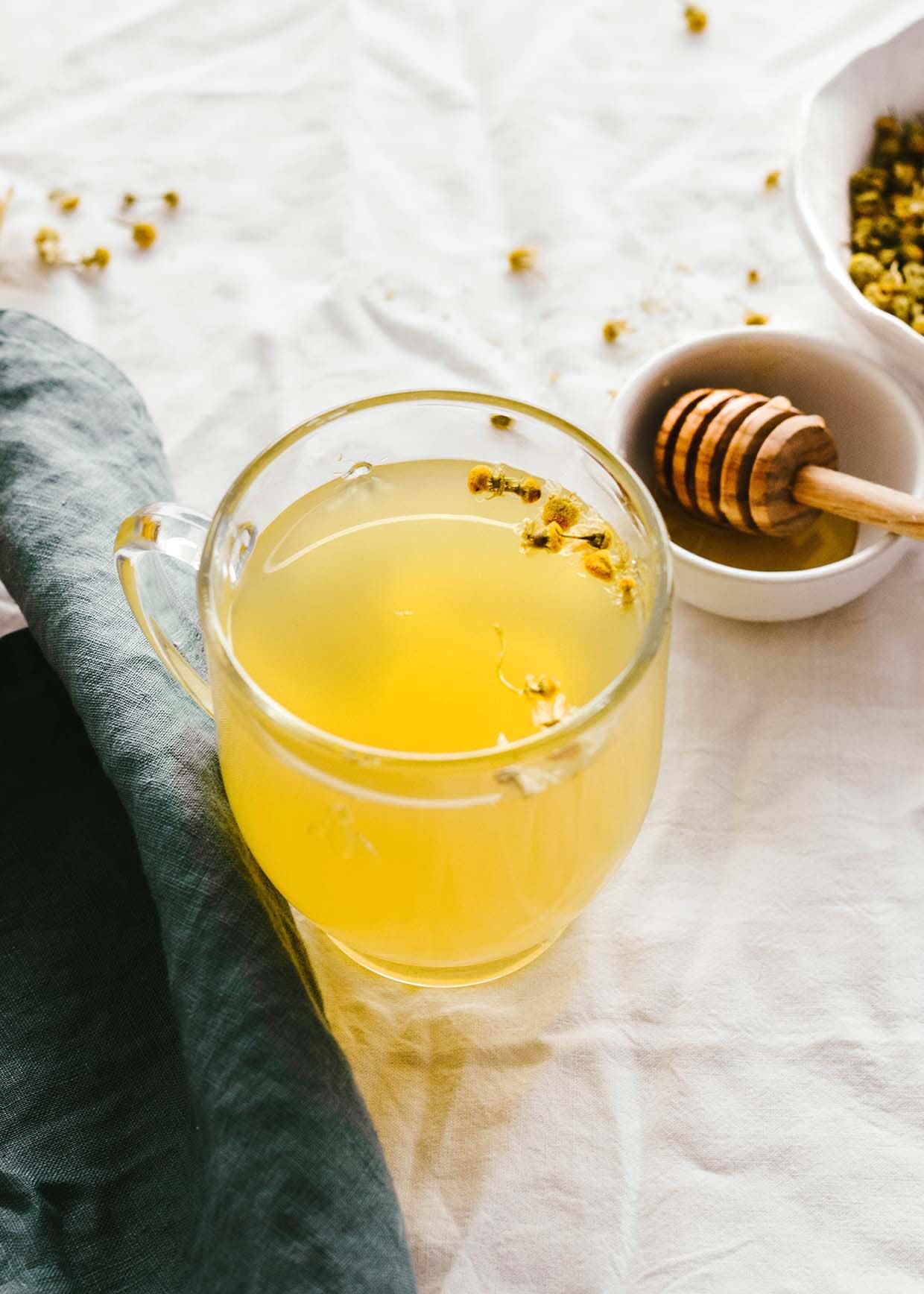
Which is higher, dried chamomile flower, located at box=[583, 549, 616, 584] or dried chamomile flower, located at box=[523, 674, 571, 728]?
dried chamomile flower, located at box=[583, 549, 616, 584]

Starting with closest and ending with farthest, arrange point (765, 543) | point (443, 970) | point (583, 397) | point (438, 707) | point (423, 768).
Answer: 1. point (423, 768)
2. point (438, 707)
3. point (443, 970)
4. point (765, 543)
5. point (583, 397)

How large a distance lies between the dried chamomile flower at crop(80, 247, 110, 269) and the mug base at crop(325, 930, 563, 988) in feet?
2.14

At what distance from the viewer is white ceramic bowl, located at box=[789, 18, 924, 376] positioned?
2.95 feet

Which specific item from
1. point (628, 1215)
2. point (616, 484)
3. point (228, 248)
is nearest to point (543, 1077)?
point (628, 1215)

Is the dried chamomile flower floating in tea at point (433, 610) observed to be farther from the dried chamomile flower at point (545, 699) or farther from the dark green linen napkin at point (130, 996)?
the dark green linen napkin at point (130, 996)

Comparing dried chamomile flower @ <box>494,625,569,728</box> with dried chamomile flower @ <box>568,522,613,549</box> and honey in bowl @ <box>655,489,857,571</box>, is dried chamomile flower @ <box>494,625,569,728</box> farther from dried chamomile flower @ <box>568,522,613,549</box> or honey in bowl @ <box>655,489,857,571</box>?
honey in bowl @ <box>655,489,857,571</box>

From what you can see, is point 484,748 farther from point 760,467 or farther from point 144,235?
point 144,235

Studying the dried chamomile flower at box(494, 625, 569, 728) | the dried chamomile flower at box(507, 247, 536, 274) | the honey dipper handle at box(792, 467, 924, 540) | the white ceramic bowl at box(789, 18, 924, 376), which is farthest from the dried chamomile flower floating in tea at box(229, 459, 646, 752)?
the dried chamomile flower at box(507, 247, 536, 274)

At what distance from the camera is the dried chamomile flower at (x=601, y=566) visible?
670 millimetres

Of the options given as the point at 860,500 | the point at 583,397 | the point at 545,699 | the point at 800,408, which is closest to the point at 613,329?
the point at 583,397

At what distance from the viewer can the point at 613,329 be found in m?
1.05

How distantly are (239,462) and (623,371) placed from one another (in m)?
0.32

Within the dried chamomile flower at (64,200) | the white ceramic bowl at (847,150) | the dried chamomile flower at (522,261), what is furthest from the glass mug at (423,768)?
the dried chamomile flower at (64,200)

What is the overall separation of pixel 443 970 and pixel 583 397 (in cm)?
49
